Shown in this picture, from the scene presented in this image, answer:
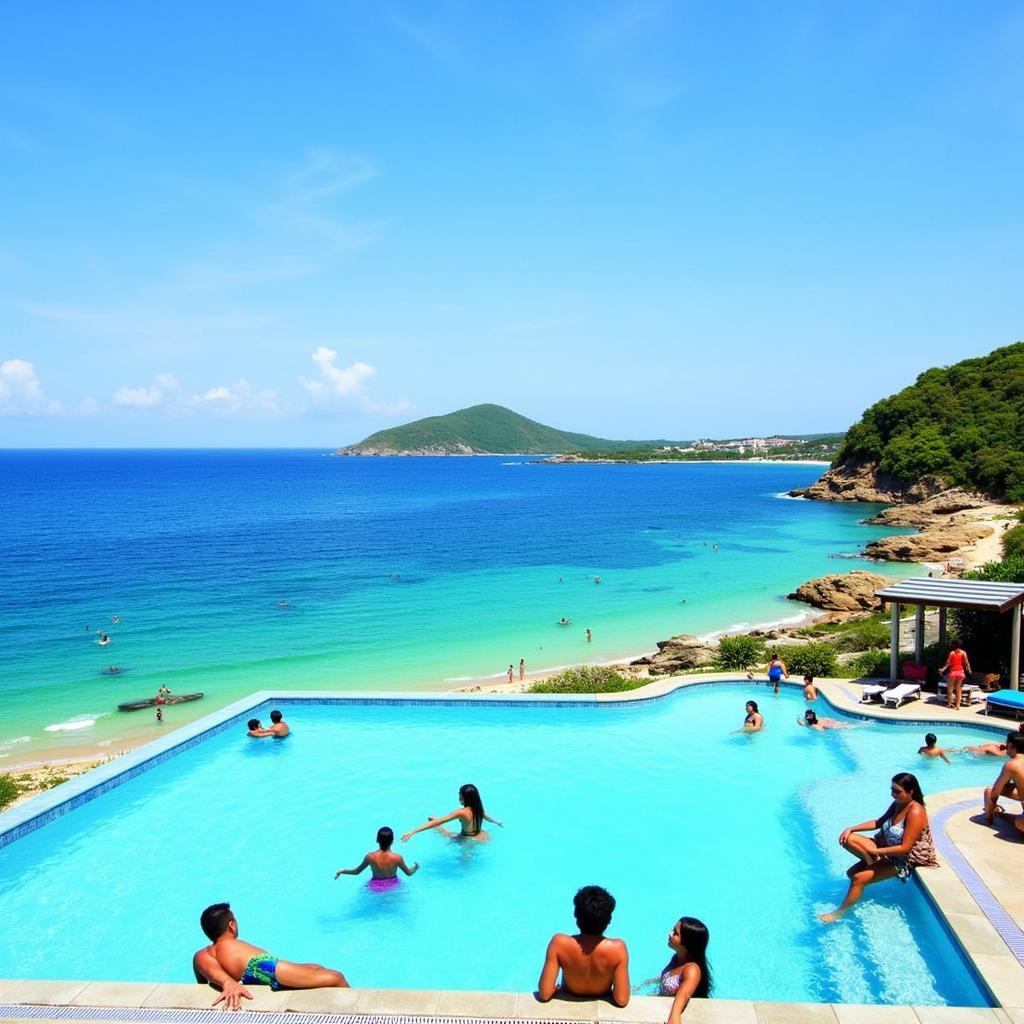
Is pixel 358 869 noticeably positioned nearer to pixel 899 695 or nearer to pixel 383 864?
pixel 383 864

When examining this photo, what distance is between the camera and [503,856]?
10.3 meters

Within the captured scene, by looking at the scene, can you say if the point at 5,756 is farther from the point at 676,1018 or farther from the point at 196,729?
the point at 676,1018

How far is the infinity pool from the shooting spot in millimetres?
7980

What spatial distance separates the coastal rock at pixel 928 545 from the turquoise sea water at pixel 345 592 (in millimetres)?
2166

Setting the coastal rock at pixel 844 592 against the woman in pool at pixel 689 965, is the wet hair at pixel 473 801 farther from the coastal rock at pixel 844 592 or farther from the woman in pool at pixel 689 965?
the coastal rock at pixel 844 592

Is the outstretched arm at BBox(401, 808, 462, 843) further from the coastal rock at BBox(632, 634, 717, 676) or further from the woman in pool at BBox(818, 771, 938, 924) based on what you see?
the coastal rock at BBox(632, 634, 717, 676)

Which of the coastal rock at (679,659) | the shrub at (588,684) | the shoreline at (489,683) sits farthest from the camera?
the coastal rock at (679,659)

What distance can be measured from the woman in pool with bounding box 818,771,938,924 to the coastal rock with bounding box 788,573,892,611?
1181 inches

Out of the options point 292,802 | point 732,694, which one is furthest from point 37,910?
point 732,694

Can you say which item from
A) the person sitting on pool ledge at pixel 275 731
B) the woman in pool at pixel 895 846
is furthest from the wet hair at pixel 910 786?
the person sitting on pool ledge at pixel 275 731

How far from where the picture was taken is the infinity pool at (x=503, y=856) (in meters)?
7.98

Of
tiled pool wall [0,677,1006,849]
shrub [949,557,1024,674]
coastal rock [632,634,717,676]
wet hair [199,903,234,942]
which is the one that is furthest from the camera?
coastal rock [632,634,717,676]

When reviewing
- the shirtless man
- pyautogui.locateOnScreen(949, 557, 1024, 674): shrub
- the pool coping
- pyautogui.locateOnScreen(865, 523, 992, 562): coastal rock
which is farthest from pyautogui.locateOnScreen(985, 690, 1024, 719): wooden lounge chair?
pyautogui.locateOnScreen(865, 523, 992, 562): coastal rock

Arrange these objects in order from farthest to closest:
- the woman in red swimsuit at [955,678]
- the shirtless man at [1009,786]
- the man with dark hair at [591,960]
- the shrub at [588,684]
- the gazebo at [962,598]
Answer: the shrub at [588,684] → the gazebo at [962,598] → the woman in red swimsuit at [955,678] → the shirtless man at [1009,786] → the man with dark hair at [591,960]
